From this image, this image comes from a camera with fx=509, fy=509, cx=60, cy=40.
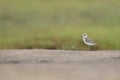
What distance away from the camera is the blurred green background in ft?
17.4

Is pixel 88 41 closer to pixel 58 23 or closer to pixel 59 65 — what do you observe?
pixel 58 23

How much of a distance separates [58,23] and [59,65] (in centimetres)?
97

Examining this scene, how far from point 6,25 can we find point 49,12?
0.50m

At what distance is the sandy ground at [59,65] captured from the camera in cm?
436

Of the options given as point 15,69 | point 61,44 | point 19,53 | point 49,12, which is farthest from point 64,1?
point 15,69

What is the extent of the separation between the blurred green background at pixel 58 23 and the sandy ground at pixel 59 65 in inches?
9.4

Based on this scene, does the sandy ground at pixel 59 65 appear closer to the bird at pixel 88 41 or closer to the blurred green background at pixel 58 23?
the bird at pixel 88 41

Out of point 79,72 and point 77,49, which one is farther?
point 77,49

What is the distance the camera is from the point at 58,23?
18.2 ft

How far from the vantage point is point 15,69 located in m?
4.54

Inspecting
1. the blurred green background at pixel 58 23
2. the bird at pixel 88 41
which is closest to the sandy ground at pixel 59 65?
the bird at pixel 88 41

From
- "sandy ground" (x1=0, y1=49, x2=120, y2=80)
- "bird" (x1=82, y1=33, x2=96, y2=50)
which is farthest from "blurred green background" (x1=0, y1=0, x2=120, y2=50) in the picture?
"sandy ground" (x1=0, y1=49, x2=120, y2=80)

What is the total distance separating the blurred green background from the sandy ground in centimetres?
24

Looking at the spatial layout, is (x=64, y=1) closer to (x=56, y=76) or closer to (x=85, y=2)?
(x=85, y=2)
